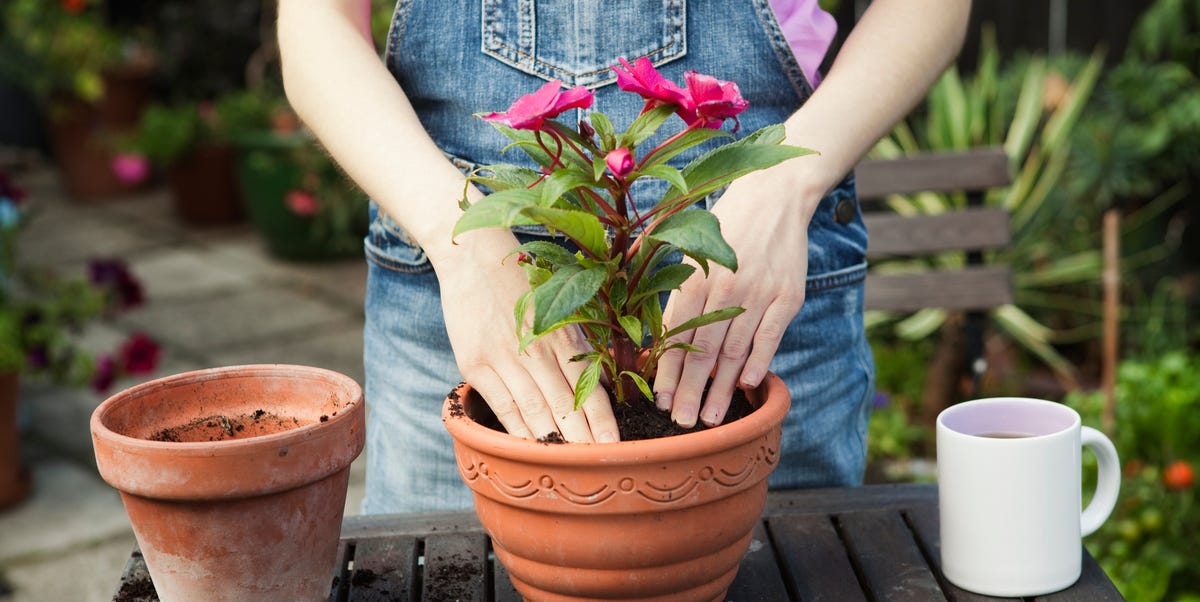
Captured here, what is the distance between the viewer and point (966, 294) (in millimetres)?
2715

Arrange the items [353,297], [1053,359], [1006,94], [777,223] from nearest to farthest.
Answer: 1. [777,223]
2. [1053,359]
3. [1006,94]
4. [353,297]

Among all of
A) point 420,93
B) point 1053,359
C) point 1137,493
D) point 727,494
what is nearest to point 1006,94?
point 1053,359

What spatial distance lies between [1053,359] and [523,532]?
2707mm

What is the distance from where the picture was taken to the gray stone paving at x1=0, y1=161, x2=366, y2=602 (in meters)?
2.92

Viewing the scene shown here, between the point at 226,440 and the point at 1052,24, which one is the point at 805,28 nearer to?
the point at 226,440

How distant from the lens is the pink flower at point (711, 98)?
0.91 metres

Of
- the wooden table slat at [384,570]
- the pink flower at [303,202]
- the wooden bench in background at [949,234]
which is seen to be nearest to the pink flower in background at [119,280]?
the pink flower at [303,202]

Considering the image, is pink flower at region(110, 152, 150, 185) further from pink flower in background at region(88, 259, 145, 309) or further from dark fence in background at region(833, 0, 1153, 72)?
dark fence in background at region(833, 0, 1153, 72)

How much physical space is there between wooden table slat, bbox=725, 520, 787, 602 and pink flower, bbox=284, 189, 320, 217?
Result: 359 centimetres

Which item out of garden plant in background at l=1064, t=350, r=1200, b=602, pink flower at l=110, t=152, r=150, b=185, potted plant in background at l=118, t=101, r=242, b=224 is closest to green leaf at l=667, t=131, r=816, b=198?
garden plant in background at l=1064, t=350, r=1200, b=602

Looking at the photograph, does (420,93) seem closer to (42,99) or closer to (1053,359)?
(1053,359)

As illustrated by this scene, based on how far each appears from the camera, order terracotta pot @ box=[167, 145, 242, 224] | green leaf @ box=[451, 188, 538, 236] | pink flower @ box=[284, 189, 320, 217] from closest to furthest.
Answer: green leaf @ box=[451, 188, 538, 236] → pink flower @ box=[284, 189, 320, 217] → terracotta pot @ box=[167, 145, 242, 224]

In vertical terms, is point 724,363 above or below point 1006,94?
above

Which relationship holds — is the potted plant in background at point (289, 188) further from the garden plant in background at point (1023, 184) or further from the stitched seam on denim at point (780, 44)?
the stitched seam on denim at point (780, 44)
